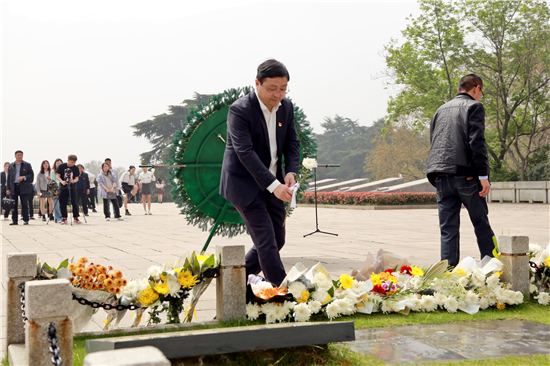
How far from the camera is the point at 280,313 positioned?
353 cm

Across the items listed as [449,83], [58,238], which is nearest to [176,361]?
[58,238]

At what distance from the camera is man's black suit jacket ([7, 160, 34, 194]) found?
14.4 meters

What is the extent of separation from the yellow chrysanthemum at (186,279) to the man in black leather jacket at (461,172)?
2609 millimetres

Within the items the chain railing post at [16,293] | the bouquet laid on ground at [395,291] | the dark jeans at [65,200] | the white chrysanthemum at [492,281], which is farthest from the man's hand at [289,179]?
the dark jeans at [65,200]

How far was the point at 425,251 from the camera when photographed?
786 centimetres

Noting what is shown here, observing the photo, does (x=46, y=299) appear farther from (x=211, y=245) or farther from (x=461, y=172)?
(x=211, y=245)

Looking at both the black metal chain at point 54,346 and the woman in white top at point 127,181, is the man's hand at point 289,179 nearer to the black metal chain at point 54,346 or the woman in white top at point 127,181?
the black metal chain at point 54,346

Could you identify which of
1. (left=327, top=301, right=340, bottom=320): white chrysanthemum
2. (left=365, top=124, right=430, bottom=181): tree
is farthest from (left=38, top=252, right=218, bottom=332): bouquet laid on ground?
(left=365, top=124, right=430, bottom=181): tree

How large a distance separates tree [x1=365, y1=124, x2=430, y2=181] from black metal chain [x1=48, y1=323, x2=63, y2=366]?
44.2m

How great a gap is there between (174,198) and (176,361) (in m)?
3.71

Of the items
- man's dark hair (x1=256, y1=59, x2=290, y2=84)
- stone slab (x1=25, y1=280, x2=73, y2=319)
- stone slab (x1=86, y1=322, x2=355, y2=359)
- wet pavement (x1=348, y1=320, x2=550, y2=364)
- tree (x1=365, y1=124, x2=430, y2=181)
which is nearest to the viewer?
stone slab (x1=25, y1=280, x2=73, y2=319)

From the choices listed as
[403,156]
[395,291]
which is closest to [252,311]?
[395,291]

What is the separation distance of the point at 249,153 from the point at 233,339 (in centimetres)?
158

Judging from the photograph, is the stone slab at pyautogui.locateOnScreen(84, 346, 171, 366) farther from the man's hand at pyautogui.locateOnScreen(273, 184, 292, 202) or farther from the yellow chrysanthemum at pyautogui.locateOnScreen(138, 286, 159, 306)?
the man's hand at pyautogui.locateOnScreen(273, 184, 292, 202)
